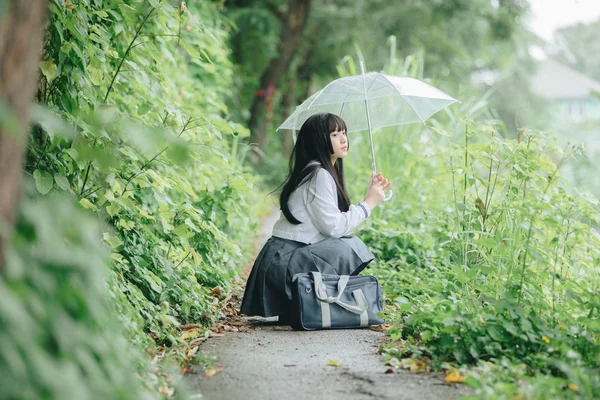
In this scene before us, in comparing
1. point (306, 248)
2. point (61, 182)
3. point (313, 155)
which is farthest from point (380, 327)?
point (61, 182)

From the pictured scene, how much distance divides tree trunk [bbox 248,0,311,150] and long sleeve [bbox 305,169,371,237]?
933 centimetres

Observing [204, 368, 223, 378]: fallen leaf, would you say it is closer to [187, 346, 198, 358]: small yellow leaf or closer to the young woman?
[187, 346, 198, 358]: small yellow leaf

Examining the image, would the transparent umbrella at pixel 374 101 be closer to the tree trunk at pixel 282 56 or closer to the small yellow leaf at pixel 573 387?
the small yellow leaf at pixel 573 387

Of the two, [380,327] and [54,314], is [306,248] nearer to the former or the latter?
[380,327]

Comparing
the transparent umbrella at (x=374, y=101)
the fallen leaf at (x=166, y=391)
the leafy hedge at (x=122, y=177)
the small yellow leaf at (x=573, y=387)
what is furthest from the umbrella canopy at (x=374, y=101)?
the fallen leaf at (x=166, y=391)

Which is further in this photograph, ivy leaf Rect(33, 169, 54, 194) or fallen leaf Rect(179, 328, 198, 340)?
fallen leaf Rect(179, 328, 198, 340)

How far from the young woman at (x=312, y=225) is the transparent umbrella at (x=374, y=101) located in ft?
1.17

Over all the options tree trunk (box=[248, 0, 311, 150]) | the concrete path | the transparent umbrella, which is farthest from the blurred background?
the concrete path

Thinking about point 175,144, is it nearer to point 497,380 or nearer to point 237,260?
point 497,380

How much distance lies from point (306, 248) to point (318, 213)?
23cm

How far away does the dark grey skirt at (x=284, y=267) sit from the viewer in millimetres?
4320

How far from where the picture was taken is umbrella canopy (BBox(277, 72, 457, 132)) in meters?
4.75

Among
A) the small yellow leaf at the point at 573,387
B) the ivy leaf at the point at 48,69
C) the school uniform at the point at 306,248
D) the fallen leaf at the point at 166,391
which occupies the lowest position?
the small yellow leaf at the point at 573,387

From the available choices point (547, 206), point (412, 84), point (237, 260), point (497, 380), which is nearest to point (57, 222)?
point (497, 380)
